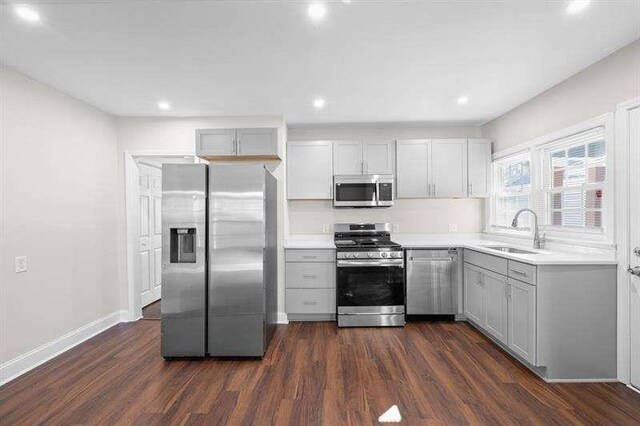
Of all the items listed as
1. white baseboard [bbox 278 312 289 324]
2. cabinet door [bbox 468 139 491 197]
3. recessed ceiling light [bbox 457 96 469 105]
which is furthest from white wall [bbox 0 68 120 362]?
cabinet door [bbox 468 139 491 197]

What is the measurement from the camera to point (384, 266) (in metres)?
3.62

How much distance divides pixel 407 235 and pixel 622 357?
241 centimetres

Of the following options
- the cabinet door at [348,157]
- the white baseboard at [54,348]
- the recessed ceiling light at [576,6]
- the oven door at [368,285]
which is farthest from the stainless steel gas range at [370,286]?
the white baseboard at [54,348]

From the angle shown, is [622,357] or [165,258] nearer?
[622,357]

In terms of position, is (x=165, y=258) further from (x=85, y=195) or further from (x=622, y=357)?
(x=622, y=357)

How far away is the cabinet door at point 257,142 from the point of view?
3.58m

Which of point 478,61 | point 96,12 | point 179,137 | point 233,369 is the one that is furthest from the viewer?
point 179,137

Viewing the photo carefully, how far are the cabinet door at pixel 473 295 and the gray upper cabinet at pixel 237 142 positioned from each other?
2.66 m

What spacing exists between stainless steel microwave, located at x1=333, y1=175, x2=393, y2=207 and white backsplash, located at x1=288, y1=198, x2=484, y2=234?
1.07ft

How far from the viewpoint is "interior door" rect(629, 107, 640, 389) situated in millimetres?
2232

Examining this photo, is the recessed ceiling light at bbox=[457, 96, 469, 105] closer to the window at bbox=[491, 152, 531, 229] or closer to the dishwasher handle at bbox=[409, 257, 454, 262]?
the window at bbox=[491, 152, 531, 229]

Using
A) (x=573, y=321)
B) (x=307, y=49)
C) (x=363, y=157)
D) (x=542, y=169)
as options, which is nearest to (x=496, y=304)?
(x=573, y=321)

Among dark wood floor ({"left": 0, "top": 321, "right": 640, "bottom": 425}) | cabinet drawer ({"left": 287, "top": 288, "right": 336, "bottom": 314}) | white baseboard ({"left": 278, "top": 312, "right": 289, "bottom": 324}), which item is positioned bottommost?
dark wood floor ({"left": 0, "top": 321, "right": 640, "bottom": 425})

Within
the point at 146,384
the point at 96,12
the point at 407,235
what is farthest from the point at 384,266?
the point at 96,12
